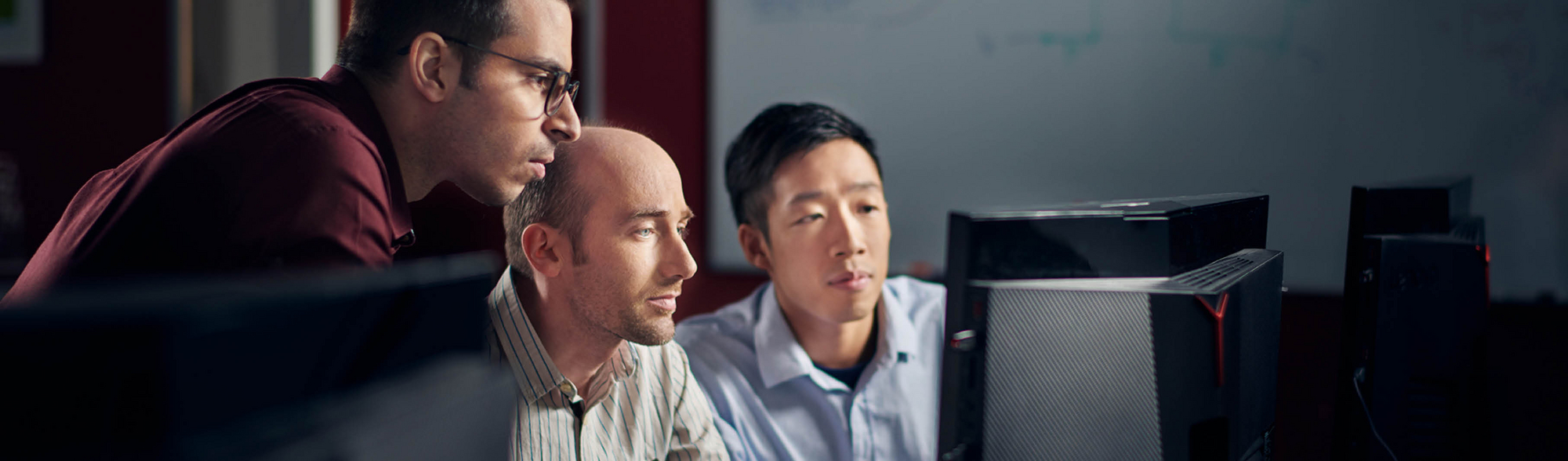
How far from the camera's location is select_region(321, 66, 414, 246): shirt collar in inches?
34.8

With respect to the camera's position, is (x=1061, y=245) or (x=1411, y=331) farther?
(x=1411, y=331)

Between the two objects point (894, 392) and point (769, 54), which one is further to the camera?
point (769, 54)

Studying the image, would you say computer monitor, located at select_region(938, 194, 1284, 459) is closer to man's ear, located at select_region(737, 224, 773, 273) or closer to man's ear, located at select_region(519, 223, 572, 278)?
man's ear, located at select_region(519, 223, 572, 278)

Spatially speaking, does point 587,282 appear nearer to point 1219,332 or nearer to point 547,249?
point 547,249

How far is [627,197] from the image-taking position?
3.23 ft

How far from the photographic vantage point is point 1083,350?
69 cm

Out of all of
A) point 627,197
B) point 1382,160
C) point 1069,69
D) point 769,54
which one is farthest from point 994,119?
point 627,197

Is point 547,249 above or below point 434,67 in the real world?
below

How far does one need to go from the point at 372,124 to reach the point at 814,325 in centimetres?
73

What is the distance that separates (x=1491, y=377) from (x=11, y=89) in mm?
3627

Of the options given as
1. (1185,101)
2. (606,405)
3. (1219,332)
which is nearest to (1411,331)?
(1219,332)

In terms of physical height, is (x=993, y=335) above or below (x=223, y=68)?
below

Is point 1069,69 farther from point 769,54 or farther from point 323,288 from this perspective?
point 323,288

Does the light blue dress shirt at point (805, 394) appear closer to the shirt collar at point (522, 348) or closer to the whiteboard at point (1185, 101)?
the shirt collar at point (522, 348)
